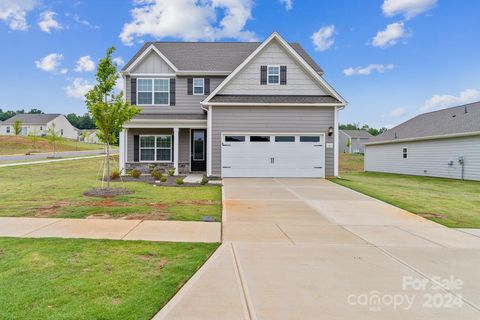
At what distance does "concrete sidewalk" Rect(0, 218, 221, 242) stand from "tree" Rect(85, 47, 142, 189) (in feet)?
15.1

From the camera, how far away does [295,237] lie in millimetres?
6086

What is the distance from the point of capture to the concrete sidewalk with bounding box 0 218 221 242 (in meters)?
5.80

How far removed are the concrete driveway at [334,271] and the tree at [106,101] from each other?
5914 mm

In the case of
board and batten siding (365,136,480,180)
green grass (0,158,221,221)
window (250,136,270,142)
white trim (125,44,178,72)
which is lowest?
green grass (0,158,221,221)

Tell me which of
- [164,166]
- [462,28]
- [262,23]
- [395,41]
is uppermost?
[262,23]

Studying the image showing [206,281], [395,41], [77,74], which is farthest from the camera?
[77,74]

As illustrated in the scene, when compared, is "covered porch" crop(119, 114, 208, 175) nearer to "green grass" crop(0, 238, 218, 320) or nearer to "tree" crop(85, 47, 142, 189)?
"tree" crop(85, 47, 142, 189)

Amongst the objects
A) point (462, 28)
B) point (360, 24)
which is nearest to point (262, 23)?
point (360, 24)

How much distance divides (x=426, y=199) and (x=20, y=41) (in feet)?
107

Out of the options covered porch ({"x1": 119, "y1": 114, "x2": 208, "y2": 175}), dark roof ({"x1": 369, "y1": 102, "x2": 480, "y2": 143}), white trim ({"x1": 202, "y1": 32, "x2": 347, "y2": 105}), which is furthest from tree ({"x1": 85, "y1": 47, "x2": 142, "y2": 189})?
dark roof ({"x1": 369, "y1": 102, "x2": 480, "y2": 143})

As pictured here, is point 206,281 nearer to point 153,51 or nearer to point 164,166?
point 164,166

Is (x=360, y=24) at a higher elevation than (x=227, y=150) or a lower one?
higher

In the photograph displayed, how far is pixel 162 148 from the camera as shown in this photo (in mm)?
18188

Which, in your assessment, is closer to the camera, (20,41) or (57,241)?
(57,241)
